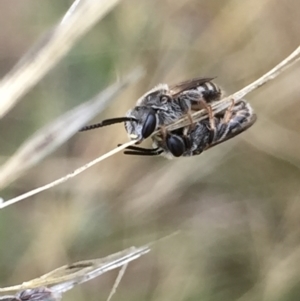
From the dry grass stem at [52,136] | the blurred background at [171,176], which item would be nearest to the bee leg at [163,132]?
the dry grass stem at [52,136]

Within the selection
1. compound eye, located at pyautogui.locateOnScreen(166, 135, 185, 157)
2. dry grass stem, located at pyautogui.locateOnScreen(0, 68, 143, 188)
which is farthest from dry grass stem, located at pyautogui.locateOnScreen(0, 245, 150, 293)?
compound eye, located at pyautogui.locateOnScreen(166, 135, 185, 157)

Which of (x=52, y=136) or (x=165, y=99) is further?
(x=165, y=99)

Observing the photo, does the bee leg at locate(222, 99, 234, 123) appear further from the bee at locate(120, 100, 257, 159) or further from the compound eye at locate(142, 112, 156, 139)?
the compound eye at locate(142, 112, 156, 139)

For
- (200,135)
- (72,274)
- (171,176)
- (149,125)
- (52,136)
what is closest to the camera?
(52,136)

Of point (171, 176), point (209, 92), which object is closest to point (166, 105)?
point (209, 92)

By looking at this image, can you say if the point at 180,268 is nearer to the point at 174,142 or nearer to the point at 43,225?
the point at 43,225

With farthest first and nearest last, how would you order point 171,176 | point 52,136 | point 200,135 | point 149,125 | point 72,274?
point 171,176
point 200,135
point 149,125
point 72,274
point 52,136

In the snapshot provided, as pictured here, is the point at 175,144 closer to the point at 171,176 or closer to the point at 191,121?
the point at 191,121
